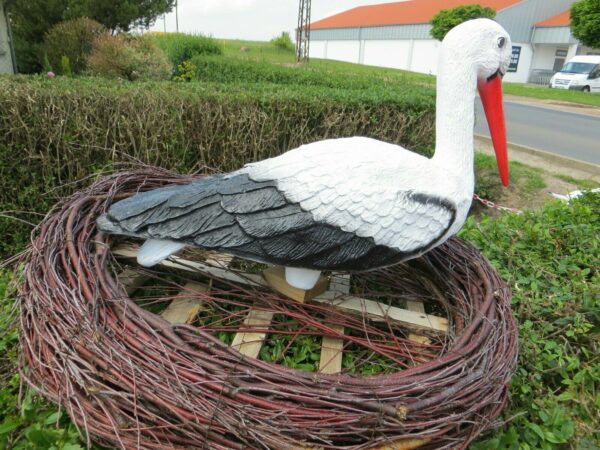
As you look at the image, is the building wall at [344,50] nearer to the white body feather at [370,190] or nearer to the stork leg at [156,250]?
the white body feather at [370,190]

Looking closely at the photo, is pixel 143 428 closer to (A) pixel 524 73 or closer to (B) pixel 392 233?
(B) pixel 392 233

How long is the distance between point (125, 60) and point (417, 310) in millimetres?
7097

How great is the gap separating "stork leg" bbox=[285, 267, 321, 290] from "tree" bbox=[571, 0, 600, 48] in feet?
70.5

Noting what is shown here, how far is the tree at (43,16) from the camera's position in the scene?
10148mm

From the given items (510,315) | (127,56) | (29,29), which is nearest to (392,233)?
(510,315)

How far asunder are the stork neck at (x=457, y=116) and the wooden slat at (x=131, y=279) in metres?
1.26

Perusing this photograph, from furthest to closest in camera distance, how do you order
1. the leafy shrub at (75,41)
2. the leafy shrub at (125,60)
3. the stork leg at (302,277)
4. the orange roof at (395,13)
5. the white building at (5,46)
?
the orange roof at (395,13) < the leafy shrub at (75,41) < the white building at (5,46) < the leafy shrub at (125,60) < the stork leg at (302,277)

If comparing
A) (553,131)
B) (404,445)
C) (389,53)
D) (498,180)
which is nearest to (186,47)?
(553,131)

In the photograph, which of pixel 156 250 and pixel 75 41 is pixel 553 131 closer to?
pixel 156 250

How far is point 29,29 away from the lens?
10.4 m

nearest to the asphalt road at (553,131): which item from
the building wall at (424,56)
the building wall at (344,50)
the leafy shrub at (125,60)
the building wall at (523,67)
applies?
the leafy shrub at (125,60)

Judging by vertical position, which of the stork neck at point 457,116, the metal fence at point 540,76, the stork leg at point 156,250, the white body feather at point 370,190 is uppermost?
the metal fence at point 540,76

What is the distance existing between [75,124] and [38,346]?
1.84 meters

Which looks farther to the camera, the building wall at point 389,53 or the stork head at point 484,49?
the building wall at point 389,53
